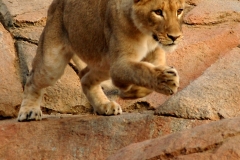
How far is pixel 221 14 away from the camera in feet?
23.9

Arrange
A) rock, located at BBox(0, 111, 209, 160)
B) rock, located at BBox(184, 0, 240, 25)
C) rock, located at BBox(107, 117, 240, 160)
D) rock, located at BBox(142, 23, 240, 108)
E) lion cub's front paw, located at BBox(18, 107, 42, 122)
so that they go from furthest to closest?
rock, located at BBox(184, 0, 240, 25) < rock, located at BBox(142, 23, 240, 108) < lion cub's front paw, located at BBox(18, 107, 42, 122) < rock, located at BBox(0, 111, 209, 160) < rock, located at BBox(107, 117, 240, 160)

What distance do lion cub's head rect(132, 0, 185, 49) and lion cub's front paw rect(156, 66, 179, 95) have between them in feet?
1.10

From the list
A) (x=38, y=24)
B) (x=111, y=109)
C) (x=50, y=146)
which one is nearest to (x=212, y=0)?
(x=38, y=24)

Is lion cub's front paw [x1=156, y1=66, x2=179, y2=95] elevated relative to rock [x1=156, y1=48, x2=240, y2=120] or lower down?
elevated

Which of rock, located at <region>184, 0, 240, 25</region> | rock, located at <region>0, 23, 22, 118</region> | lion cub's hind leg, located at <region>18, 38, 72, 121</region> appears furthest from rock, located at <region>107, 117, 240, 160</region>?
rock, located at <region>184, 0, 240, 25</region>

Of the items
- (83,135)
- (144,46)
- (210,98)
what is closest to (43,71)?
(83,135)

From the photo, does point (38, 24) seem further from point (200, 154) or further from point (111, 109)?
point (200, 154)

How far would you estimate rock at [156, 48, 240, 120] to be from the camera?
5426 mm

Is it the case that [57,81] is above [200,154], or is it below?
below

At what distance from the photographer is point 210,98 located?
18.4ft

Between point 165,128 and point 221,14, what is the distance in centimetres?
232

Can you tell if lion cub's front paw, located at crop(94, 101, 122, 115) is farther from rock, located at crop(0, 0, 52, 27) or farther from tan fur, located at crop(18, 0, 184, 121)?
rock, located at crop(0, 0, 52, 27)

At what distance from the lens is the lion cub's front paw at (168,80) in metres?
4.48

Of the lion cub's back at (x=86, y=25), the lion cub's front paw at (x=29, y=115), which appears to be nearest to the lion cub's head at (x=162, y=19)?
the lion cub's back at (x=86, y=25)
